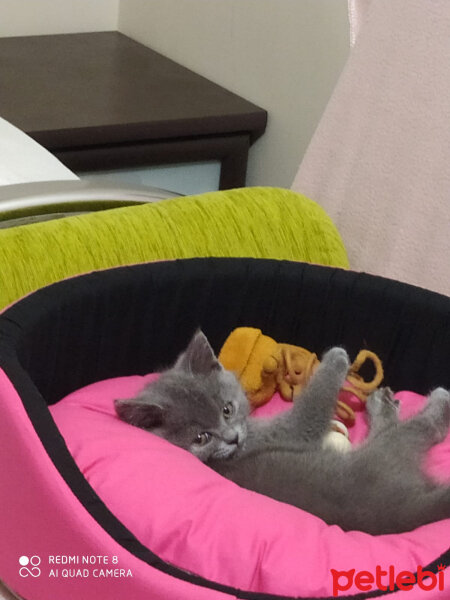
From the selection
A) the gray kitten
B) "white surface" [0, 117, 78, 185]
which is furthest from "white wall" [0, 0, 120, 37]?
the gray kitten

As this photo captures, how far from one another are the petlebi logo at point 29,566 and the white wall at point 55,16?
1.68 metres

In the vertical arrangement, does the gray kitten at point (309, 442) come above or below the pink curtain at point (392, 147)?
below

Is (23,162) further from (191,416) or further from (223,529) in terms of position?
(223,529)

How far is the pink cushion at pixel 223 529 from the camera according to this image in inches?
33.9

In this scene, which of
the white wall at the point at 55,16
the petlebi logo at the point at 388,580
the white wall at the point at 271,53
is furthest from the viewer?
the white wall at the point at 55,16

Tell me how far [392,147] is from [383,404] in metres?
0.45

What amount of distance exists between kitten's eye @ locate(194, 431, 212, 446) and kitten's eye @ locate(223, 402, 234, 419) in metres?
0.04

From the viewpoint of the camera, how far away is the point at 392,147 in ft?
4.64

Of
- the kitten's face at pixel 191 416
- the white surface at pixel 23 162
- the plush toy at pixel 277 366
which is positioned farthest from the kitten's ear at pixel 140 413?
the white surface at pixel 23 162

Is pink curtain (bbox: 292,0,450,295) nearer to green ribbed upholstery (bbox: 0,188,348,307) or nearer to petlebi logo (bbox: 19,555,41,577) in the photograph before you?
green ribbed upholstery (bbox: 0,188,348,307)

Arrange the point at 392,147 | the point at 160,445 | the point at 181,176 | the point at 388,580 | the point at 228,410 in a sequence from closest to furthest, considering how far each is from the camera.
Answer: the point at 388,580 < the point at 160,445 < the point at 228,410 < the point at 392,147 < the point at 181,176

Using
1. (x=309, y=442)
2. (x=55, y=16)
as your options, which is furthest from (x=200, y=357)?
(x=55, y=16)

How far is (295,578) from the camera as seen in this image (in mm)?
846
